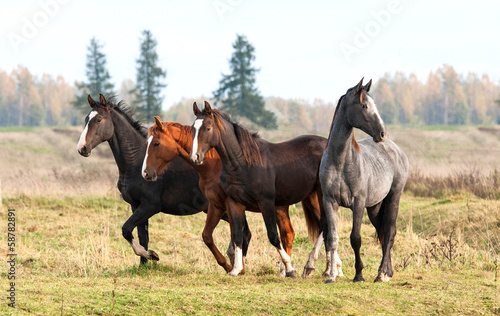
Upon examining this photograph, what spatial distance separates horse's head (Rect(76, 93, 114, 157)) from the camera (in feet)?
28.6

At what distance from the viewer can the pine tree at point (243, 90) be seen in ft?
172

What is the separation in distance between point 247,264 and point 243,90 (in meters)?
44.1

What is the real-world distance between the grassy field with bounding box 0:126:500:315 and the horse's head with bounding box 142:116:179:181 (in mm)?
1446

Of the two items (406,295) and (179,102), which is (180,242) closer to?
(406,295)

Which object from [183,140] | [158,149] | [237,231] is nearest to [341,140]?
[237,231]

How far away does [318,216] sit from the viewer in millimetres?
9047

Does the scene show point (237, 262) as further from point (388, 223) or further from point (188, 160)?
point (388, 223)

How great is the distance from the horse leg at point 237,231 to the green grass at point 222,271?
7.4 inches

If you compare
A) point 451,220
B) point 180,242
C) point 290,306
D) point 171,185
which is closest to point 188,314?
point 290,306

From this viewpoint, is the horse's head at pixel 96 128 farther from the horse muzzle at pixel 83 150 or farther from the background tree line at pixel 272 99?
the background tree line at pixel 272 99

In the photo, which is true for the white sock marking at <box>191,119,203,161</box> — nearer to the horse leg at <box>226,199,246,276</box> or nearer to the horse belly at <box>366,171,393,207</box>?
the horse leg at <box>226,199,246,276</box>

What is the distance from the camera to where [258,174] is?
798 cm

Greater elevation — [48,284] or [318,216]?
[318,216]

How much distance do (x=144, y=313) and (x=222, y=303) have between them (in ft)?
2.66
